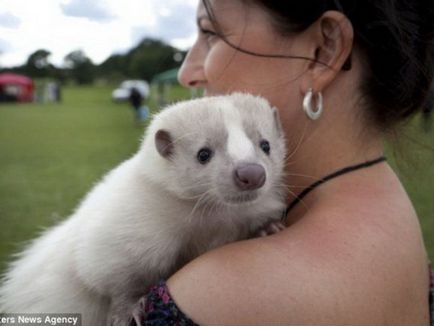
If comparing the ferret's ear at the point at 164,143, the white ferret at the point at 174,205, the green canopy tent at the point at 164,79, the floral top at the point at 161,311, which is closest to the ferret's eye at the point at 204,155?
the white ferret at the point at 174,205

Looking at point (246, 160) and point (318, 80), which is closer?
point (246, 160)

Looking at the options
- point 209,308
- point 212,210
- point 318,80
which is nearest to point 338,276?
point 209,308

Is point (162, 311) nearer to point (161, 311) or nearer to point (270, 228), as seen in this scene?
point (161, 311)

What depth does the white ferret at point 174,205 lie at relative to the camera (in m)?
2.00

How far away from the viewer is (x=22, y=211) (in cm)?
815

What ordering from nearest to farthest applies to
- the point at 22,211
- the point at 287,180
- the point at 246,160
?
the point at 246,160 < the point at 287,180 < the point at 22,211

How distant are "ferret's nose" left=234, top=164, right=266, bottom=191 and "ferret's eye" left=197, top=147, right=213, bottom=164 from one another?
0.19 metres

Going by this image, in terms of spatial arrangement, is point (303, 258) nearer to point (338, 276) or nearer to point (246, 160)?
point (338, 276)

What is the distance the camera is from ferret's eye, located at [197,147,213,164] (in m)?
2.05

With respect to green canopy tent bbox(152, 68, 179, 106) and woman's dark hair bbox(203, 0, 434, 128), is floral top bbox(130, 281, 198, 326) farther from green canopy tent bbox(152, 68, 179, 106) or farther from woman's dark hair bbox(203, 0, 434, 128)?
green canopy tent bbox(152, 68, 179, 106)

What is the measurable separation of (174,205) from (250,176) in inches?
15.0

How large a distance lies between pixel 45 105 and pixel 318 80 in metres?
34.7

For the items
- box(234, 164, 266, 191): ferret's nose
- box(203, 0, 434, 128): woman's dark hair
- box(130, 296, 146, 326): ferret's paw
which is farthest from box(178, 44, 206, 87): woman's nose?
box(130, 296, 146, 326): ferret's paw

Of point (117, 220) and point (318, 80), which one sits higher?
point (318, 80)
